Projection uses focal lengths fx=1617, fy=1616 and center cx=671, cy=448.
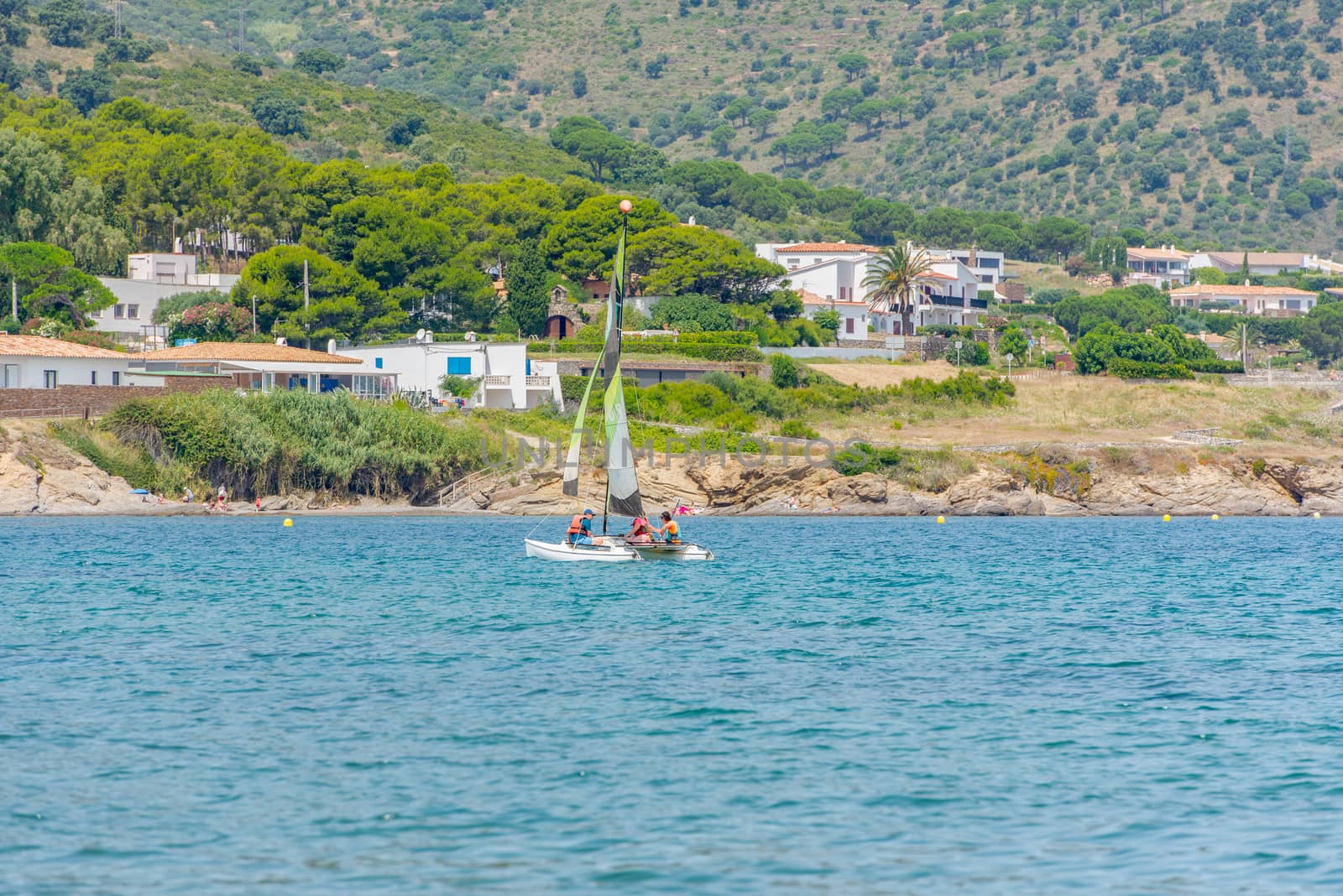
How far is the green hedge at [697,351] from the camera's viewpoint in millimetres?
93812

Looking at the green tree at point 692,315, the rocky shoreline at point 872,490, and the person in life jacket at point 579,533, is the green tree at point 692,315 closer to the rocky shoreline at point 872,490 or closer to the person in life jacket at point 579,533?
the rocky shoreline at point 872,490

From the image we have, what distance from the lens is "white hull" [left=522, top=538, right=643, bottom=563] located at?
47.5m

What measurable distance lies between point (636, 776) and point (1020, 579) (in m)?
28.2

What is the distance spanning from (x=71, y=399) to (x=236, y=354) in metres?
11.1

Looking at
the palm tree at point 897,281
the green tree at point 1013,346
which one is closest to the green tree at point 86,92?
the palm tree at point 897,281

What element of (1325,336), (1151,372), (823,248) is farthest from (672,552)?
(1325,336)

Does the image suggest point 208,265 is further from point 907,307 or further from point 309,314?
point 907,307

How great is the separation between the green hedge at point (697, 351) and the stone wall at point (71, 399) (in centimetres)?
2625

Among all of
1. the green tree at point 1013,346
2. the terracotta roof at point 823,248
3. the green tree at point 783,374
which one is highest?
the terracotta roof at point 823,248

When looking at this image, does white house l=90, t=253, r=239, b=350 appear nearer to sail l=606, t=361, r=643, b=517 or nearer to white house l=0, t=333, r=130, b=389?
white house l=0, t=333, r=130, b=389

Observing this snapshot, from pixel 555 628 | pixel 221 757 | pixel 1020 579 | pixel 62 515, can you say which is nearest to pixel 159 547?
pixel 62 515

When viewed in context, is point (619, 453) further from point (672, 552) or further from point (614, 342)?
point (672, 552)

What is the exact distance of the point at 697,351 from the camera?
308ft

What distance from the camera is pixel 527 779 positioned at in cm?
2045
